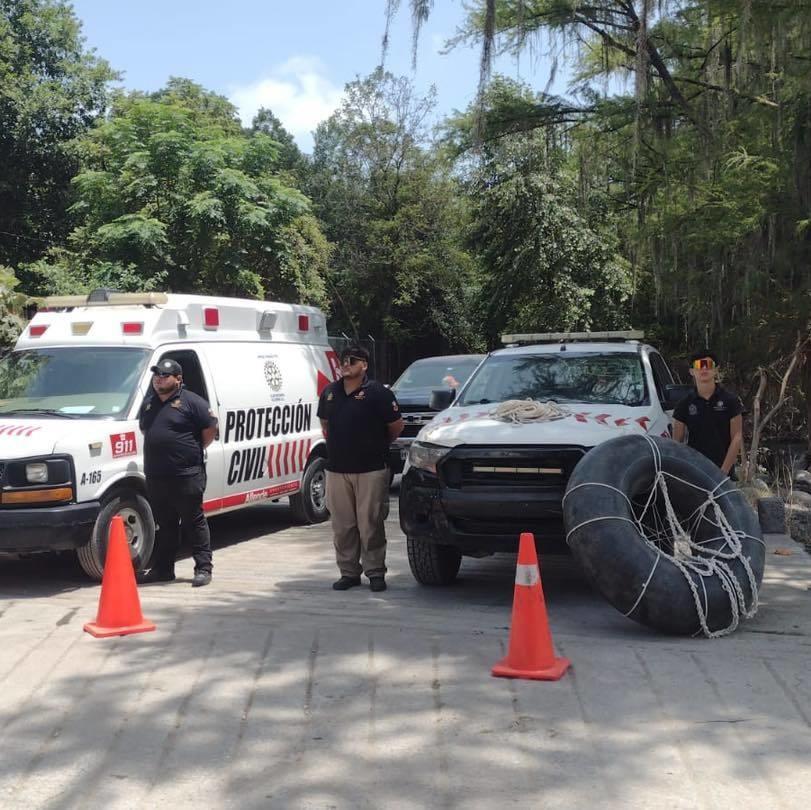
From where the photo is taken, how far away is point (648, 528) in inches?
269

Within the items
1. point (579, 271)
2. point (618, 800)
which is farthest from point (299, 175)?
point (618, 800)

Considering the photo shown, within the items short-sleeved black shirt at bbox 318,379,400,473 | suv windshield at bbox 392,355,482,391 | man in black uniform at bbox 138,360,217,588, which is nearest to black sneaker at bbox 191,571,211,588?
man in black uniform at bbox 138,360,217,588

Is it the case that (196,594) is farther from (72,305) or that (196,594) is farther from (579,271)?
(579,271)

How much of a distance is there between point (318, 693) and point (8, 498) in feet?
11.1

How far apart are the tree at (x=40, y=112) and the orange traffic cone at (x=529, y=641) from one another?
87.2 feet

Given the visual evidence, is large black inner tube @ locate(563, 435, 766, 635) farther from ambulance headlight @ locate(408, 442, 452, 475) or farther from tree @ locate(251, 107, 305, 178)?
tree @ locate(251, 107, 305, 178)

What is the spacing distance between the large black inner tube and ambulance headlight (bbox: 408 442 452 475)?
3.44 ft

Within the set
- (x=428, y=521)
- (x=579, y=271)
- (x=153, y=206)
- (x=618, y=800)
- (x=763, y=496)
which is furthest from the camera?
(x=579, y=271)

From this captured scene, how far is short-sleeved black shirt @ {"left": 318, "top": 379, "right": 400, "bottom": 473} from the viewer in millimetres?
7414

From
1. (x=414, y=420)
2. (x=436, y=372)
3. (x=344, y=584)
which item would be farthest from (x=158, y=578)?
(x=436, y=372)

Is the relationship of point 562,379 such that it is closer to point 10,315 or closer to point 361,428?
point 361,428

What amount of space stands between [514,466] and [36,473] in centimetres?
348

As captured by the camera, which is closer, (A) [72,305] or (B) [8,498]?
(B) [8,498]

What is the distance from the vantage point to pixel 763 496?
10.4 meters
